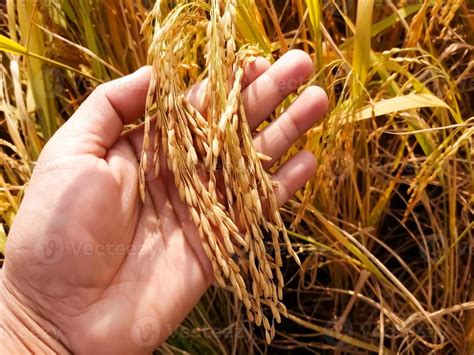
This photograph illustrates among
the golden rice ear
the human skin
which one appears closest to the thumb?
the human skin

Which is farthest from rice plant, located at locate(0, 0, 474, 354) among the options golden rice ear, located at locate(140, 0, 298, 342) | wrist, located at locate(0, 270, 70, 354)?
wrist, located at locate(0, 270, 70, 354)

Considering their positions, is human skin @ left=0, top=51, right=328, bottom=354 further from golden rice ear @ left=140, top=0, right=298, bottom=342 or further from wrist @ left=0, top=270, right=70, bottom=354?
golden rice ear @ left=140, top=0, right=298, bottom=342

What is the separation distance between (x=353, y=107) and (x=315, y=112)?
74 millimetres

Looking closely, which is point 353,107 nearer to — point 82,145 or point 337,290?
point 337,290

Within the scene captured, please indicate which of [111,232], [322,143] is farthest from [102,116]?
[322,143]

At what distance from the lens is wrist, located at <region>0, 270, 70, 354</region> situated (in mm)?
1162

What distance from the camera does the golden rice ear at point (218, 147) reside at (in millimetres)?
970

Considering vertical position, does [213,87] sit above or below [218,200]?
above

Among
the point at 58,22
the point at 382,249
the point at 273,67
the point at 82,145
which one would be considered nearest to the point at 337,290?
the point at 382,249

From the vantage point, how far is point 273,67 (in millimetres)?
1134

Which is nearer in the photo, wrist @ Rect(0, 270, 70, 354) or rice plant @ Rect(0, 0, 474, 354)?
rice plant @ Rect(0, 0, 474, 354)

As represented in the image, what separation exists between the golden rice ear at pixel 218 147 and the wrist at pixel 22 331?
0.38 metres

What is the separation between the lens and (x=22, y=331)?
118 cm

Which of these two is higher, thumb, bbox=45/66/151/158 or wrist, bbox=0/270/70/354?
thumb, bbox=45/66/151/158
